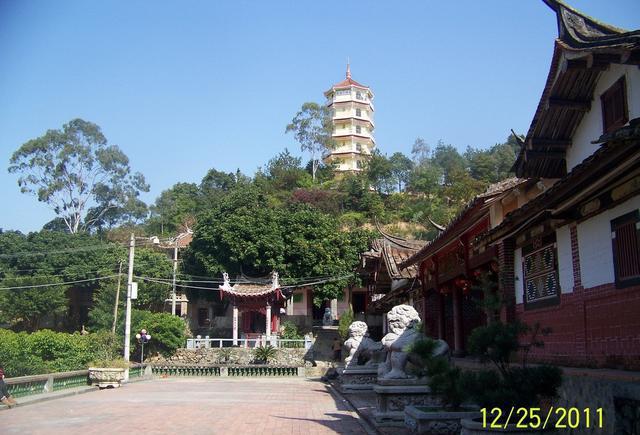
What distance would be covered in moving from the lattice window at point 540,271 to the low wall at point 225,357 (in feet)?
76.6

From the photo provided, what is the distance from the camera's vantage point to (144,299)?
3856 cm

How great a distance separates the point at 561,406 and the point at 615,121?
150 inches

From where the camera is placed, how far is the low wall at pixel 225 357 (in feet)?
106

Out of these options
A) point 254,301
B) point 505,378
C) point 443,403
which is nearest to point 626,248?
point 505,378

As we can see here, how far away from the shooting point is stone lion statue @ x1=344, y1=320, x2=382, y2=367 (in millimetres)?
16594

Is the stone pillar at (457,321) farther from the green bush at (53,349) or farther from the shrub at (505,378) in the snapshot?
the green bush at (53,349)

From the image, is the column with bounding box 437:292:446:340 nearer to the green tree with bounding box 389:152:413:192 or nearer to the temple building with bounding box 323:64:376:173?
the green tree with bounding box 389:152:413:192

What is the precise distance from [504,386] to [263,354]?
26.4 m

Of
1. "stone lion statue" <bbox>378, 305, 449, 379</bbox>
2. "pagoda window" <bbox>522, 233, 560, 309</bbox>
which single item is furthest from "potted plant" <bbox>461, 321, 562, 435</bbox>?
"stone lion statue" <bbox>378, 305, 449, 379</bbox>

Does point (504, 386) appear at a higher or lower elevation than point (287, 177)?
lower

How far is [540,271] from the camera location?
9.13m

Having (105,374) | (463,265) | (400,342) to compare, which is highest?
(463,265)

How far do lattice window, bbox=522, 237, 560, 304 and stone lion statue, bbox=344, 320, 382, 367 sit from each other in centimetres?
744

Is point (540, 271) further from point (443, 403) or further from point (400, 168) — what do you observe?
point (400, 168)
